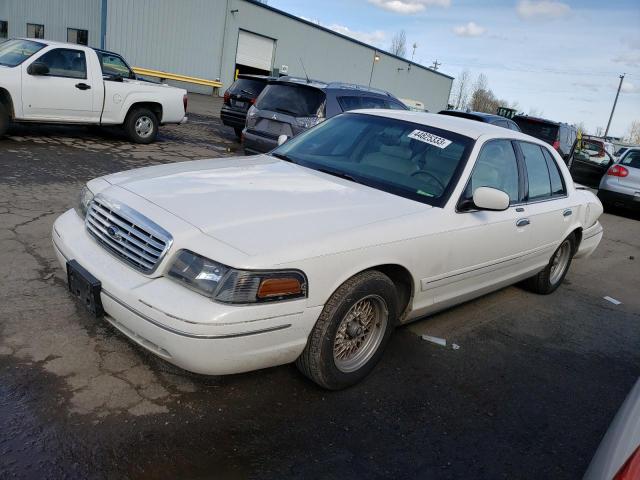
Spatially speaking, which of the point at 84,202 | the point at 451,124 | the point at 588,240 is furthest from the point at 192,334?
the point at 588,240

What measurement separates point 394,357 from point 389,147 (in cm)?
158

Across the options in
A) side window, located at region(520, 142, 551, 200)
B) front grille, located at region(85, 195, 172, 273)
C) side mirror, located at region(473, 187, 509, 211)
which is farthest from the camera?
side window, located at region(520, 142, 551, 200)

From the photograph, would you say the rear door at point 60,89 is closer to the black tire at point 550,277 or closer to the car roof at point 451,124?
the car roof at point 451,124

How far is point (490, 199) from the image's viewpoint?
3.61 m

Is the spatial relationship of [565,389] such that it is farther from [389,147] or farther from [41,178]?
[41,178]

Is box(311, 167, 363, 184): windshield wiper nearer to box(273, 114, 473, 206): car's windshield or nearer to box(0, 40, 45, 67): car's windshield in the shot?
box(273, 114, 473, 206): car's windshield

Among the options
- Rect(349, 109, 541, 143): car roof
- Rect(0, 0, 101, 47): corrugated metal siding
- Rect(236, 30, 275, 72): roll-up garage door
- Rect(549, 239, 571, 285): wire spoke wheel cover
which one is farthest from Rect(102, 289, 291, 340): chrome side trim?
Rect(236, 30, 275, 72): roll-up garage door

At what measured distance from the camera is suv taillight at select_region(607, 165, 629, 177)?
12092 mm

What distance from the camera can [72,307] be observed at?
12.3 feet

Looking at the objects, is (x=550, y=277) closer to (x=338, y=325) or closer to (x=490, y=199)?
(x=490, y=199)

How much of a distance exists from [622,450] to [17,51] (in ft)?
33.9

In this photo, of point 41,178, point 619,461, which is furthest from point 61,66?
point 619,461

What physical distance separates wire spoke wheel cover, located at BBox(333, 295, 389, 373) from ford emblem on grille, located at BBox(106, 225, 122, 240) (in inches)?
53.1

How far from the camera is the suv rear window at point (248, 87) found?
13078 mm
